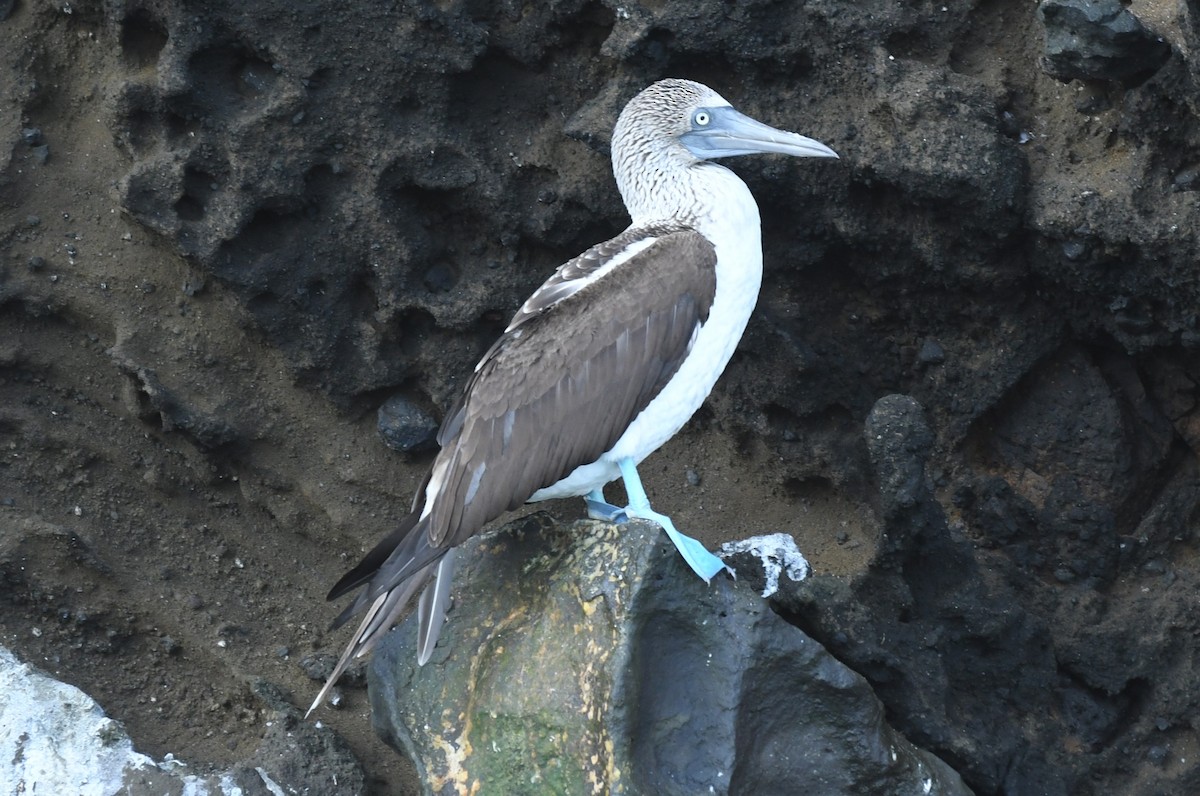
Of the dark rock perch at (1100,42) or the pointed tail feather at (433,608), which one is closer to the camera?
the pointed tail feather at (433,608)

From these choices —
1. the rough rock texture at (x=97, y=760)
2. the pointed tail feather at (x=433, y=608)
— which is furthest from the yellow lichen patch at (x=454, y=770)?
the rough rock texture at (x=97, y=760)

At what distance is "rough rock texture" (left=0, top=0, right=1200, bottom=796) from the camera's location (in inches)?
194

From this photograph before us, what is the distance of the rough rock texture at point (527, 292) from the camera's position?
494cm

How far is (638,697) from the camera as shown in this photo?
154 inches

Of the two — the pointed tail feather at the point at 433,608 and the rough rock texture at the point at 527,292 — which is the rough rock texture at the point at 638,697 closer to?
the pointed tail feather at the point at 433,608

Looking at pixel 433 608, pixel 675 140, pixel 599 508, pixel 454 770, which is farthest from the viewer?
pixel 675 140

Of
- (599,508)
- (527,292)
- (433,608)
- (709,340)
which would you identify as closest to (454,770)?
(433,608)

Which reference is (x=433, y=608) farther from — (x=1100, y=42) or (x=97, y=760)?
(x=1100, y=42)

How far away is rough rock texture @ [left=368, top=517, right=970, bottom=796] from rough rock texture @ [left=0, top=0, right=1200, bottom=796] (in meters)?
0.68

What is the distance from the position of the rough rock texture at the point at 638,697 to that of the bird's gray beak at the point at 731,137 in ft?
4.66

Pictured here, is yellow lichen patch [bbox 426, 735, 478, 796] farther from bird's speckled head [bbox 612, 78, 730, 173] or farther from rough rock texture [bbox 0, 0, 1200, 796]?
bird's speckled head [bbox 612, 78, 730, 173]

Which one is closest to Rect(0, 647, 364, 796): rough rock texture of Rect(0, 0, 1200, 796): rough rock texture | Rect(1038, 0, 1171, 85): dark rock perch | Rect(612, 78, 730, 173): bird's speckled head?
Rect(0, 0, 1200, 796): rough rock texture

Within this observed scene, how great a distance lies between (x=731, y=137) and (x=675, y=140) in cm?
18

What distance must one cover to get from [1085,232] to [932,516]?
3.68 ft
